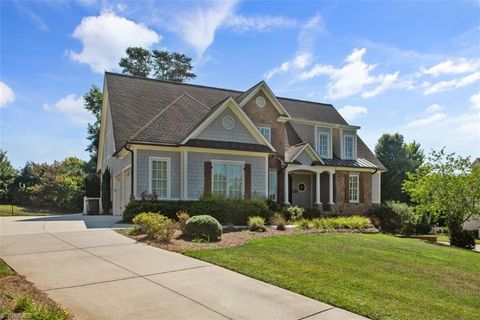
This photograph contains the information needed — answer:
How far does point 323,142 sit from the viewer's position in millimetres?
28234

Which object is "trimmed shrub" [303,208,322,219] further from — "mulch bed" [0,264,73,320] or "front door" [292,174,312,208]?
"mulch bed" [0,264,73,320]

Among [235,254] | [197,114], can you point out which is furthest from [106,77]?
[235,254]

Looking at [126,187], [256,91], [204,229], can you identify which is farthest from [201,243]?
[256,91]

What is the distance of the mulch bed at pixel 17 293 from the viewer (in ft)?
17.0

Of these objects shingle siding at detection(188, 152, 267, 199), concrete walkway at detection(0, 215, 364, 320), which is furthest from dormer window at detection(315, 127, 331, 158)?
concrete walkway at detection(0, 215, 364, 320)

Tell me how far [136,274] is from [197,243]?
12.7 feet

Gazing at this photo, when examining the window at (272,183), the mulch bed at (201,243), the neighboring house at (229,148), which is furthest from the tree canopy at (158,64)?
the mulch bed at (201,243)

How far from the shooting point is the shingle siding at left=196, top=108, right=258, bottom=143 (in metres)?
19.2

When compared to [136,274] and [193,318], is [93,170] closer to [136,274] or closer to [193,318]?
[136,274]

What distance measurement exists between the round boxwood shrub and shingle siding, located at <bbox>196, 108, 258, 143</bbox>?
24.9ft

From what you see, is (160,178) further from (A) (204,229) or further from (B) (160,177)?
(A) (204,229)

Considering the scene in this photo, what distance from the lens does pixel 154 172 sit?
60.3 feet

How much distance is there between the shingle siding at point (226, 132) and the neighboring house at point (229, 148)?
2.0 inches

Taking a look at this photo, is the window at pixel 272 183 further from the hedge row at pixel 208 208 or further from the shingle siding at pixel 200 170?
the hedge row at pixel 208 208
